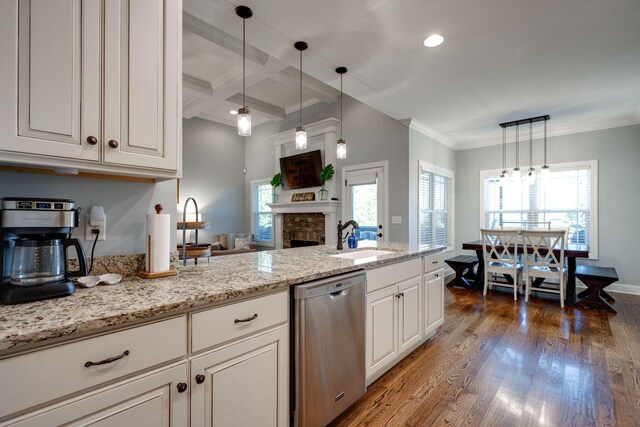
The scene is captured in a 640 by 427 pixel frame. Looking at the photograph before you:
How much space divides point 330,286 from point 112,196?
1.19m

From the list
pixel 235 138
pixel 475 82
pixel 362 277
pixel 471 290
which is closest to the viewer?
pixel 362 277

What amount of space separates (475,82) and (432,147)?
1986 millimetres

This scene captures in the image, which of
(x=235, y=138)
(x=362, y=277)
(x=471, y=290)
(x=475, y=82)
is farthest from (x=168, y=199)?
(x=235, y=138)

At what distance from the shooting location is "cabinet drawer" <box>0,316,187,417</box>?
2.58 feet

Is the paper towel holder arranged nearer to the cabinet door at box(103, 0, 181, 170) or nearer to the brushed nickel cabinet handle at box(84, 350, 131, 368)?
the cabinet door at box(103, 0, 181, 170)

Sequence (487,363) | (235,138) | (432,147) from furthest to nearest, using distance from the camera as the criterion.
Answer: (235,138) → (432,147) → (487,363)

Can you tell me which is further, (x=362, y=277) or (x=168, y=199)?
(x=362, y=277)

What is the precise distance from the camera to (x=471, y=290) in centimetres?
476

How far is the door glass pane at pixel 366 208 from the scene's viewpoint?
5.06m

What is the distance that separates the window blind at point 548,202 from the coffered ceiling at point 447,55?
840 mm

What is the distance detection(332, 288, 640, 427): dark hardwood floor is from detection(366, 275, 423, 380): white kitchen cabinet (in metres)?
0.19

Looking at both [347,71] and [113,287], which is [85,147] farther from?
[347,71]

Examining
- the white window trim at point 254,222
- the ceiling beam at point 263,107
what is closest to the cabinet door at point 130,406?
the ceiling beam at point 263,107

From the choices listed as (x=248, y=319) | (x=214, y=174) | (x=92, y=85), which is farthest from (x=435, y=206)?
(x=92, y=85)
